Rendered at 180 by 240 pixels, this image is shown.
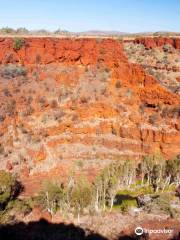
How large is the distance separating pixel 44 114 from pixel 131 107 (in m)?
10.6

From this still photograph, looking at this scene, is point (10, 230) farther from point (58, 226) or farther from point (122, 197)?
point (122, 197)

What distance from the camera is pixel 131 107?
54625 mm

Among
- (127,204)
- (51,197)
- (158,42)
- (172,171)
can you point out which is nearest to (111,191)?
(127,204)

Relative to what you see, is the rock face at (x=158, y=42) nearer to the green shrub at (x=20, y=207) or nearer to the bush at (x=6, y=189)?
the bush at (x=6, y=189)

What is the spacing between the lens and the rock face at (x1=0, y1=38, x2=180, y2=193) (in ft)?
162

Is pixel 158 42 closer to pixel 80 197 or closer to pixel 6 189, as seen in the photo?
pixel 80 197

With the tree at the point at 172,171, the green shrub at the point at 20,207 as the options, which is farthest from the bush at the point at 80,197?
the tree at the point at 172,171

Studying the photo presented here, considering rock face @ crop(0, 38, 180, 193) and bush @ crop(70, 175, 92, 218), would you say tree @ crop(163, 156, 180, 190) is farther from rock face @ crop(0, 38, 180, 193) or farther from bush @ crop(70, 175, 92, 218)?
bush @ crop(70, 175, 92, 218)

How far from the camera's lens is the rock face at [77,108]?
49.4 metres

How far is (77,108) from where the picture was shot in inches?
2128

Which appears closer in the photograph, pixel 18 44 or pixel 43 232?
pixel 43 232

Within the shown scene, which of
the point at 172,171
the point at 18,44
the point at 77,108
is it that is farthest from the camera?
the point at 18,44

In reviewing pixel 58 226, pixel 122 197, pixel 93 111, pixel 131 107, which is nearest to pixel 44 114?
pixel 93 111

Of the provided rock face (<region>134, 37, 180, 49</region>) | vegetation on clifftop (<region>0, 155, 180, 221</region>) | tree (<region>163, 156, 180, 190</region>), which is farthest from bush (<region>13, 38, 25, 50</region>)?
tree (<region>163, 156, 180, 190</region>)
